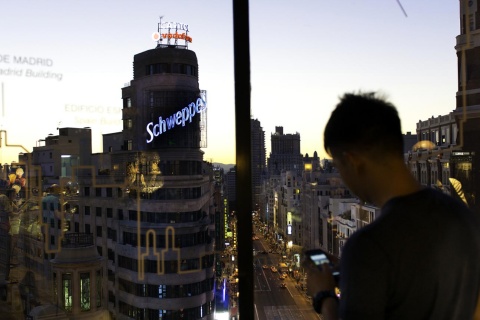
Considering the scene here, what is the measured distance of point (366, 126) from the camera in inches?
25.8

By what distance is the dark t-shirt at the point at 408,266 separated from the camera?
1.91 ft

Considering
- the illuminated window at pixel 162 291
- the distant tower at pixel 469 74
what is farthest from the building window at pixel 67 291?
the distant tower at pixel 469 74

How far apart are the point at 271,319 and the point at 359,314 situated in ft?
36.9

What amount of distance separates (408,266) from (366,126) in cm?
20

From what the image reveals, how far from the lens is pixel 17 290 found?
5.05 m

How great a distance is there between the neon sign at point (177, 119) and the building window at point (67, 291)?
3.23m

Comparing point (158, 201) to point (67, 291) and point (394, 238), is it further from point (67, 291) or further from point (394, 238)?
point (394, 238)

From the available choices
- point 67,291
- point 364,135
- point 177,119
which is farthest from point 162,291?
point 364,135

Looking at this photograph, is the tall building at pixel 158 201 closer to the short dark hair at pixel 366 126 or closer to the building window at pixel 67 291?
the building window at pixel 67 291

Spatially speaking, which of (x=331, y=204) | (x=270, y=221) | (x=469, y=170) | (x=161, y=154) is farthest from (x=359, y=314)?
→ (x=270, y=221)

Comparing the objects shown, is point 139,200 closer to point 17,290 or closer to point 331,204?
point 17,290

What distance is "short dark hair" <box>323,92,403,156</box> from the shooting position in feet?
2.16

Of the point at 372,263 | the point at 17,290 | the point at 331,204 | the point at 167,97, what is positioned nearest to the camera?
the point at 372,263

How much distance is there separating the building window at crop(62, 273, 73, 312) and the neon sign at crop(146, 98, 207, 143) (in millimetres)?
3231
